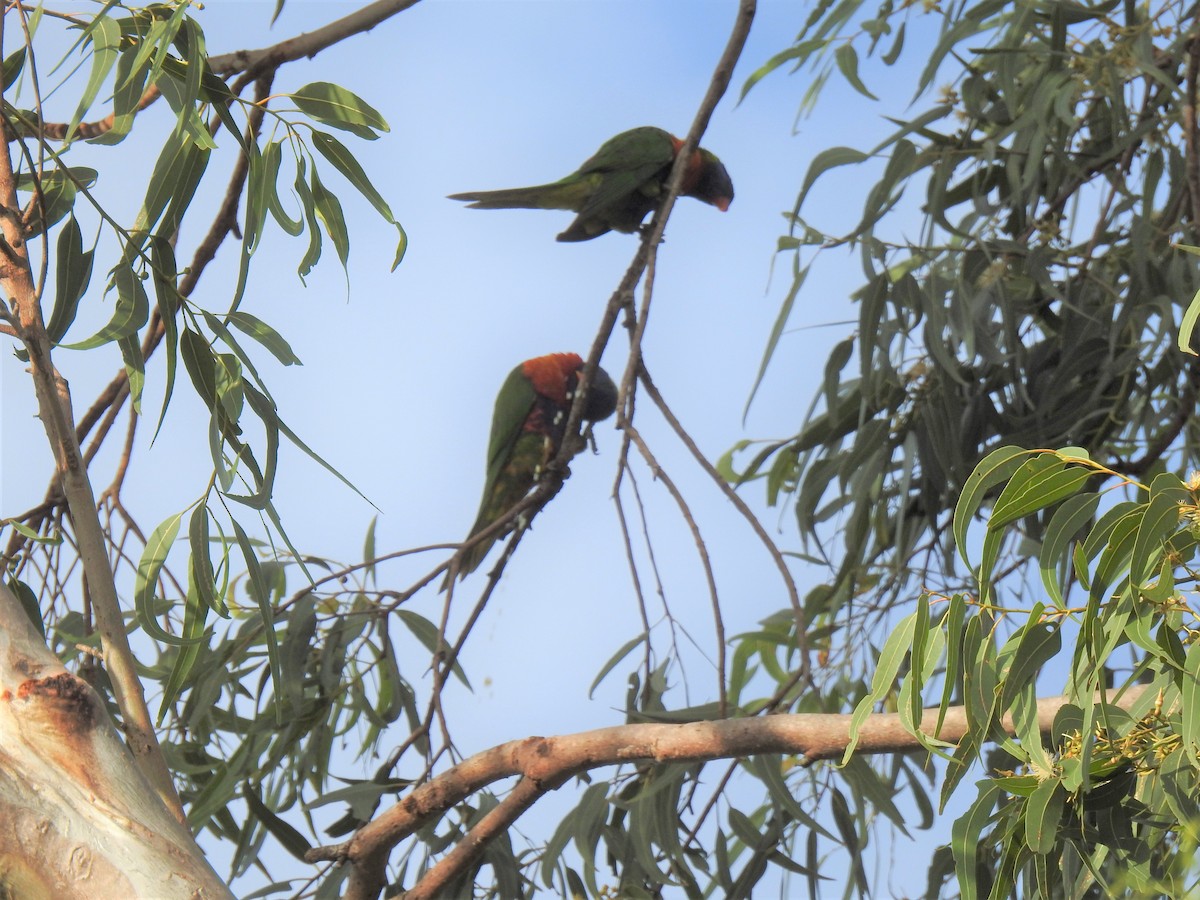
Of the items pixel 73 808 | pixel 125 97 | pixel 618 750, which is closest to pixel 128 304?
pixel 125 97

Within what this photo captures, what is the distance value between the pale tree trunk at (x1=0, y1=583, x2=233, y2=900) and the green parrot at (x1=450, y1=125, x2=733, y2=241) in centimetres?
185

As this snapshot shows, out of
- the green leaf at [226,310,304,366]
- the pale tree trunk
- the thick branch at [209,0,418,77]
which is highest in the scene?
the thick branch at [209,0,418,77]

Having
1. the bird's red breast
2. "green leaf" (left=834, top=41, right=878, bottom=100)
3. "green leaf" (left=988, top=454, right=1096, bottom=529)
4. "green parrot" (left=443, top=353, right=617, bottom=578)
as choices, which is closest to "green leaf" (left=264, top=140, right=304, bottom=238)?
"green leaf" (left=988, top=454, right=1096, bottom=529)

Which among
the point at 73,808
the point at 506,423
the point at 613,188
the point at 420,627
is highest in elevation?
the point at 613,188

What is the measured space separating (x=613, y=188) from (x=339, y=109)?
167cm

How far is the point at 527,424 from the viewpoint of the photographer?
2.91 metres

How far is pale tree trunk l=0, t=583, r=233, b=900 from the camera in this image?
0.71m

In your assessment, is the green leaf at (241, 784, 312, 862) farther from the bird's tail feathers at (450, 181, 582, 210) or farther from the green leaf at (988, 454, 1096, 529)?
the bird's tail feathers at (450, 181, 582, 210)

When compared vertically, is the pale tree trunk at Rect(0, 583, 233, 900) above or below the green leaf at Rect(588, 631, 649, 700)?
below

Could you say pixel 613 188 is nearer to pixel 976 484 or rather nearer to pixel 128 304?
pixel 128 304

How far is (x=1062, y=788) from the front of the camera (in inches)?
30.8

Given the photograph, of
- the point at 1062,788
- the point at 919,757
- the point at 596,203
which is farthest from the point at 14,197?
the point at 596,203

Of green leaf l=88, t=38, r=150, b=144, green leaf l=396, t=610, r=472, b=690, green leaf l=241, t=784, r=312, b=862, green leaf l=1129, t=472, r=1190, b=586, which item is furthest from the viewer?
green leaf l=396, t=610, r=472, b=690

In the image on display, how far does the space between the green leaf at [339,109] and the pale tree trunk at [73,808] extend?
0.49 meters
